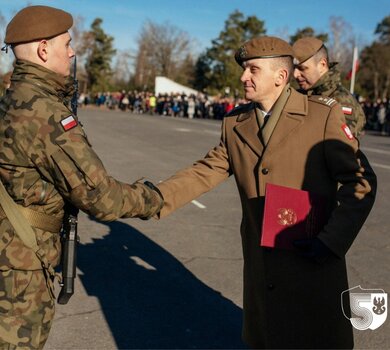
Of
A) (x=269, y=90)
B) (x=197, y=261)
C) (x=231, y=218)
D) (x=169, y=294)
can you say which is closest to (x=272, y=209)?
(x=269, y=90)

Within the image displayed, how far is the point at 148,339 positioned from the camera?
13.4 feet

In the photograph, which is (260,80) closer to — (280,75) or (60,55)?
(280,75)

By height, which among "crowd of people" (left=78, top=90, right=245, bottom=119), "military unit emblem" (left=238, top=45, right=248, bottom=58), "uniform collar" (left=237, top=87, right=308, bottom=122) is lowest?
"crowd of people" (left=78, top=90, right=245, bottom=119)

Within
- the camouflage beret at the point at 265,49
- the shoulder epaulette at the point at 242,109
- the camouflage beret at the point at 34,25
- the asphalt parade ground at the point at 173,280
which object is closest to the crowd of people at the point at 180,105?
the asphalt parade ground at the point at 173,280

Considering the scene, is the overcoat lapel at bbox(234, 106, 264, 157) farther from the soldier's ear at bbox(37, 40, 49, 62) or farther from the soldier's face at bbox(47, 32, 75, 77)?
the soldier's ear at bbox(37, 40, 49, 62)

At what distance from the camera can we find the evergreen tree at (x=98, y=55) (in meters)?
72.9

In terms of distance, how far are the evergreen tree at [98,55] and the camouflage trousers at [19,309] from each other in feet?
233

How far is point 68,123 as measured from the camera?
2.46 metres

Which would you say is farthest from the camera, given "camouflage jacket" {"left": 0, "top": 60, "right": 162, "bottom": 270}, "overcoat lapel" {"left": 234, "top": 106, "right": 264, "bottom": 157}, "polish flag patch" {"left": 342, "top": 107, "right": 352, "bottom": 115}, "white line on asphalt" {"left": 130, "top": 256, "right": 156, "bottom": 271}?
"white line on asphalt" {"left": 130, "top": 256, "right": 156, "bottom": 271}

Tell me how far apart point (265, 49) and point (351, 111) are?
1.69 meters

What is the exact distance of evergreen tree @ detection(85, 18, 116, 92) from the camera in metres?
72.9

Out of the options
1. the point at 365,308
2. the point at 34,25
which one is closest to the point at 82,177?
the point at 34,25

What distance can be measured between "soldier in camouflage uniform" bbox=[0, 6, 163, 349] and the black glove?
32.3 inches

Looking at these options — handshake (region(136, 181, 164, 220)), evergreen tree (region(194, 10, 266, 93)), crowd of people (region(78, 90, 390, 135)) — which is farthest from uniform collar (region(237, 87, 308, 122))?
evergreen tree (region(194, 10, 266, 93))
